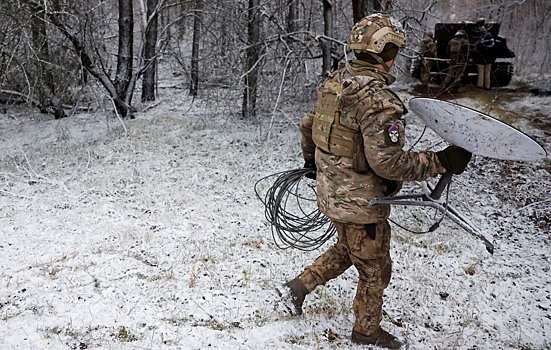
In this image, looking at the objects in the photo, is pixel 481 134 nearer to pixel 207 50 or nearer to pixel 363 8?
pixel 363 8

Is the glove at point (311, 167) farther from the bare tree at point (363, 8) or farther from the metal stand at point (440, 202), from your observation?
the bare tree at point (363, 8)

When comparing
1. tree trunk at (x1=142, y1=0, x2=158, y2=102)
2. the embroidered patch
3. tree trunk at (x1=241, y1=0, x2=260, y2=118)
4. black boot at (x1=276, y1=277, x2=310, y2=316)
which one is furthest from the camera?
tree trunk at (x1=142, y1=0, x2=158, y2=102)

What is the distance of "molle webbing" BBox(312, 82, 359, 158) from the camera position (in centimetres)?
293

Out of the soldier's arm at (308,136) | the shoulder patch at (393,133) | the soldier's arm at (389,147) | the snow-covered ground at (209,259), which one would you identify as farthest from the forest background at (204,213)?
the shoulder patch at (393,133)

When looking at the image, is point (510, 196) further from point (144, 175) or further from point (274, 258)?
point (144, 175)

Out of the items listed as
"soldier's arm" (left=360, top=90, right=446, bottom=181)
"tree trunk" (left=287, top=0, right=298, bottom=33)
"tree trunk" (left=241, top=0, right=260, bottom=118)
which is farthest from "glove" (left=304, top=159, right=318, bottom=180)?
"tree trunk" (left=287, top=0, right=298, bottom=33)

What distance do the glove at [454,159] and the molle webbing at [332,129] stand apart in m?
0.52

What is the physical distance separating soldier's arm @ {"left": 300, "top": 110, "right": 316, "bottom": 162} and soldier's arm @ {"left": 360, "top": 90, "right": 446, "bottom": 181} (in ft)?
2.21

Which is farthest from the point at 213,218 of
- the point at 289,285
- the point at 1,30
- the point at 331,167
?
the point at 1,30

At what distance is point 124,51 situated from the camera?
35.8ft

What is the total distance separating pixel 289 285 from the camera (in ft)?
12.0

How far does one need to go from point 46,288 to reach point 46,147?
5.58 meters

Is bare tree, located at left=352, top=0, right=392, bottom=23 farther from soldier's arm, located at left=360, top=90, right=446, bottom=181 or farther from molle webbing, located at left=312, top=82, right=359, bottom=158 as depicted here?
soldier's arm, located at left=360, top=90, right=446, bottom=181

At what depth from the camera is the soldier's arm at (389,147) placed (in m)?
2.71
